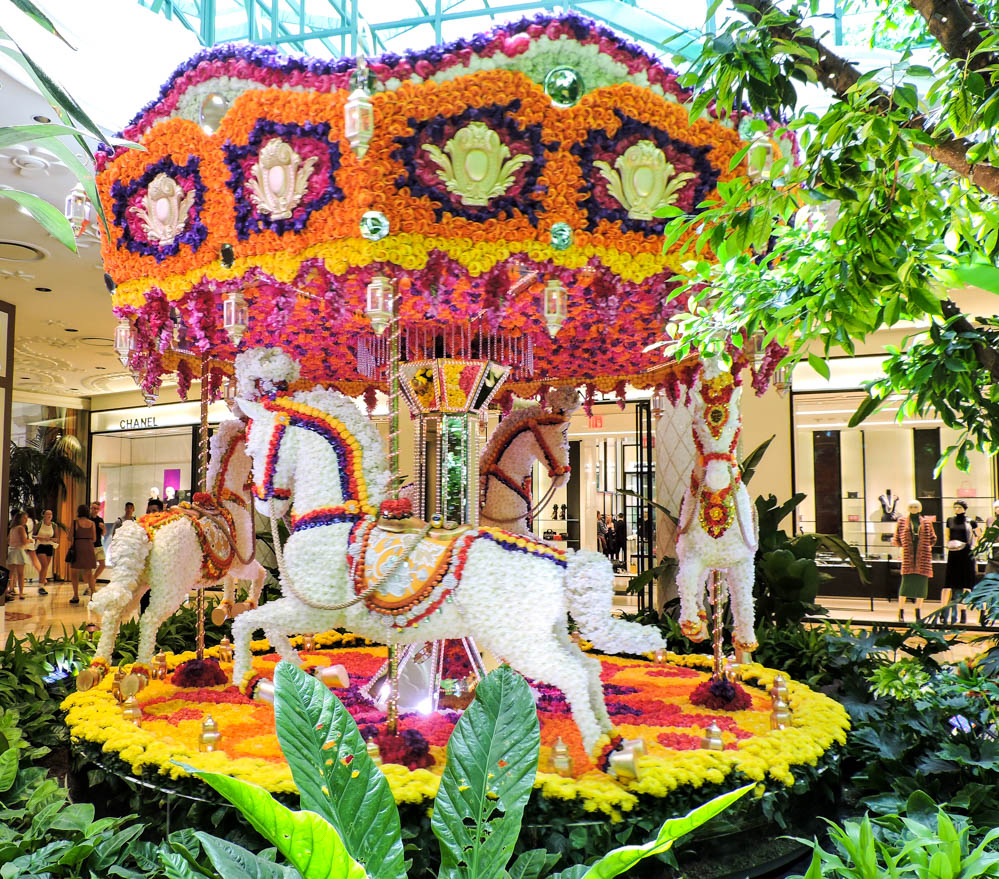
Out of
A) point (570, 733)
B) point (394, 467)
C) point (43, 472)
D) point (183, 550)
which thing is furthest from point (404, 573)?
point (43, 472)

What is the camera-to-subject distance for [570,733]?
367cm

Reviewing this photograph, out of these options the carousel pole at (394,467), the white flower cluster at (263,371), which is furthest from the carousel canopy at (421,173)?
the white flower cluster at (263,371)

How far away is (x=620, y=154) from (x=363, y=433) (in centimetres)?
153

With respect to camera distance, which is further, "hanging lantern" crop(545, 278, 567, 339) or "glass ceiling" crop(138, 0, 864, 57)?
"glass ceiling" crop(138, 0, 864, 57)

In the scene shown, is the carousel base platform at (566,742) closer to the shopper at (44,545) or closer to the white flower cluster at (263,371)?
the white flower cluster at (263,371)

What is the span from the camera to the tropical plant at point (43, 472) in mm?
16250

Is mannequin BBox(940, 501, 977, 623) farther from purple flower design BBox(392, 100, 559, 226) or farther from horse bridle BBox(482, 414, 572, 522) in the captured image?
purple flower design BBox(392, 100, 559, 226)

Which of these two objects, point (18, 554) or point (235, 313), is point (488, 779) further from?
point (18, 554)

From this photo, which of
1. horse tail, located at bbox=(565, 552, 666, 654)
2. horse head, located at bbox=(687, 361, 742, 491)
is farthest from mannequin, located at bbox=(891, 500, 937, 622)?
horse tail, located at bbox=(565, 552, 666, 654)

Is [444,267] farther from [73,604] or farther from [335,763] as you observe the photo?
[73,604]

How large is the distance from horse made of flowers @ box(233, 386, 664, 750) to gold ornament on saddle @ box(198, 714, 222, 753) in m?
0.27

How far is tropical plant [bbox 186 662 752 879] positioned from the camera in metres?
0.95

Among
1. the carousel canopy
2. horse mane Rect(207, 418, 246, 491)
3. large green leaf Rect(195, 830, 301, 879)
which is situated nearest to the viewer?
large green leaf Rect(195, 830, 301, 879)

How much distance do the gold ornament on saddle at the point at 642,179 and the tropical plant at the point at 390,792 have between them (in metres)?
2.38
